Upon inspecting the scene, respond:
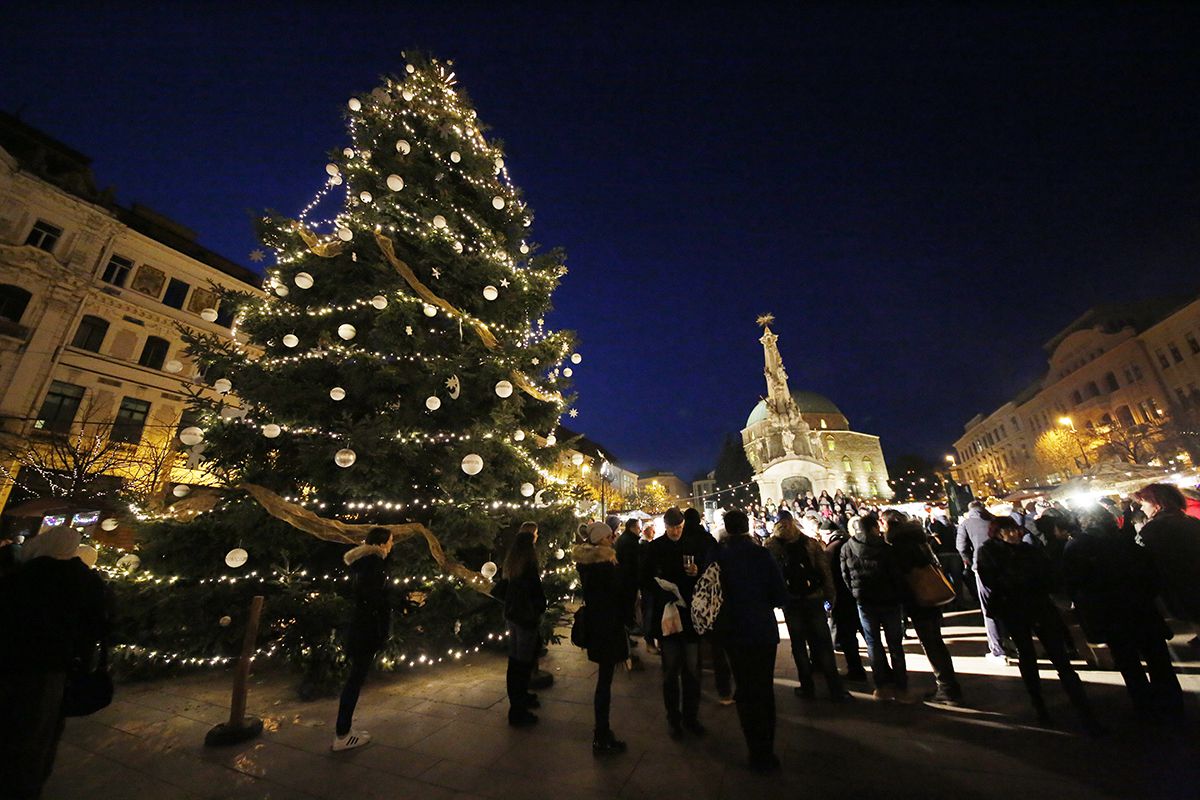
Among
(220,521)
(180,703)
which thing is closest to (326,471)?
(220,521)

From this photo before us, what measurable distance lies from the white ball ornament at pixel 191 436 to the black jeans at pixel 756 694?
23.2 feet

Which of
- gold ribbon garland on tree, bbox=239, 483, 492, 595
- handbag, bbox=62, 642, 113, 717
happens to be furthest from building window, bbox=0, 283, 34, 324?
handbag, bbox=62, 642, 113, 717

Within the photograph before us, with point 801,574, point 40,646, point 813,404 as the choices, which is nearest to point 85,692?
point 40,646

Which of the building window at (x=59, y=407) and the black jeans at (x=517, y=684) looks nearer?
the black jeans at (x=517, y=684)

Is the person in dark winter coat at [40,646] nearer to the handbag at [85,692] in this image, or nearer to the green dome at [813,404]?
the handbag at [85,692]

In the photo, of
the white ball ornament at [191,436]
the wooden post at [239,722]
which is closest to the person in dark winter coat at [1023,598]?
the wooden post at [239,722]

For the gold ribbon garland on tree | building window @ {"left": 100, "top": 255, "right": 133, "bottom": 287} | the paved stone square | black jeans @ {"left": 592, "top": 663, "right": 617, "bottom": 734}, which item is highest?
building window @ {"left": 100, "top": 255, "right": 133, "bottom": 287}

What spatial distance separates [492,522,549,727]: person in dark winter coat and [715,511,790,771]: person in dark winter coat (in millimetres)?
1944

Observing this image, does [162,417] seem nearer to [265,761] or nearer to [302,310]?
[302,310]

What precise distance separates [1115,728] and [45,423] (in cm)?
2960

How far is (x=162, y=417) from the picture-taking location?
2002cm

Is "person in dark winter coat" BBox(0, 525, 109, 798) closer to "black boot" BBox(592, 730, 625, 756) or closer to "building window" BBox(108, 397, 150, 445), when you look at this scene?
→ "black boot" BBox(592, 730, 625, 756)

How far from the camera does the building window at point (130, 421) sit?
1844 centimetres

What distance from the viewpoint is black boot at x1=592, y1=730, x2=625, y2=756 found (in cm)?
384
